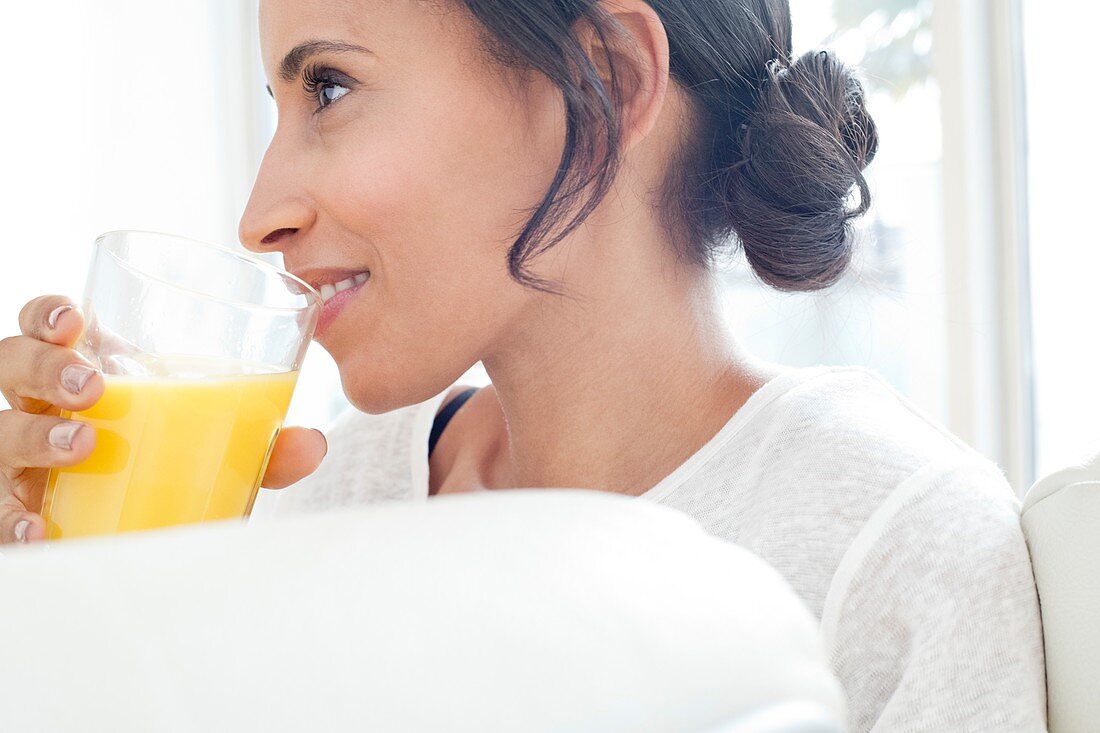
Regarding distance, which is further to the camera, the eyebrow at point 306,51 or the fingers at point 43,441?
the eyebrow at point 306,51

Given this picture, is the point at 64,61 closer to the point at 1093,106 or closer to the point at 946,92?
the point at 946,92

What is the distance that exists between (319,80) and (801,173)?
0.51m

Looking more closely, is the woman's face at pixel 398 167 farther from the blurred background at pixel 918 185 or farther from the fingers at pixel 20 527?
the blurred background at pixel 918 185

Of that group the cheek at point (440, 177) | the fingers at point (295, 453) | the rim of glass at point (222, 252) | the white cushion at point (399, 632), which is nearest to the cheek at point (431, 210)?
the cheek at point (440, 177)

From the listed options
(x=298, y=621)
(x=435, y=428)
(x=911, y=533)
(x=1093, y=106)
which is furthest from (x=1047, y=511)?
(x=1093, y=106)

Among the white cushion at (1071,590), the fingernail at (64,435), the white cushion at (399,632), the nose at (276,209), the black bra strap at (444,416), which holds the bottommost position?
the black bra strap at (444,416)

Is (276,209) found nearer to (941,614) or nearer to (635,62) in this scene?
(635,62)

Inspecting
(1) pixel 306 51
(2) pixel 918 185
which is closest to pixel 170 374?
(1) pixel 306 51

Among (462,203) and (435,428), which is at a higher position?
(462,203)

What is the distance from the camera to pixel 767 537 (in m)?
0.86

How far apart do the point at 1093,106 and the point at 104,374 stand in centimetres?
212

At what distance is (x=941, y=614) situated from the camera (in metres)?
0.69

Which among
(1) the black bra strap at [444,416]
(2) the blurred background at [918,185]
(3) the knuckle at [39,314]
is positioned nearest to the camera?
(3) the knuckle at [39,314]

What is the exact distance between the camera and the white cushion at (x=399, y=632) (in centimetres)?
17
